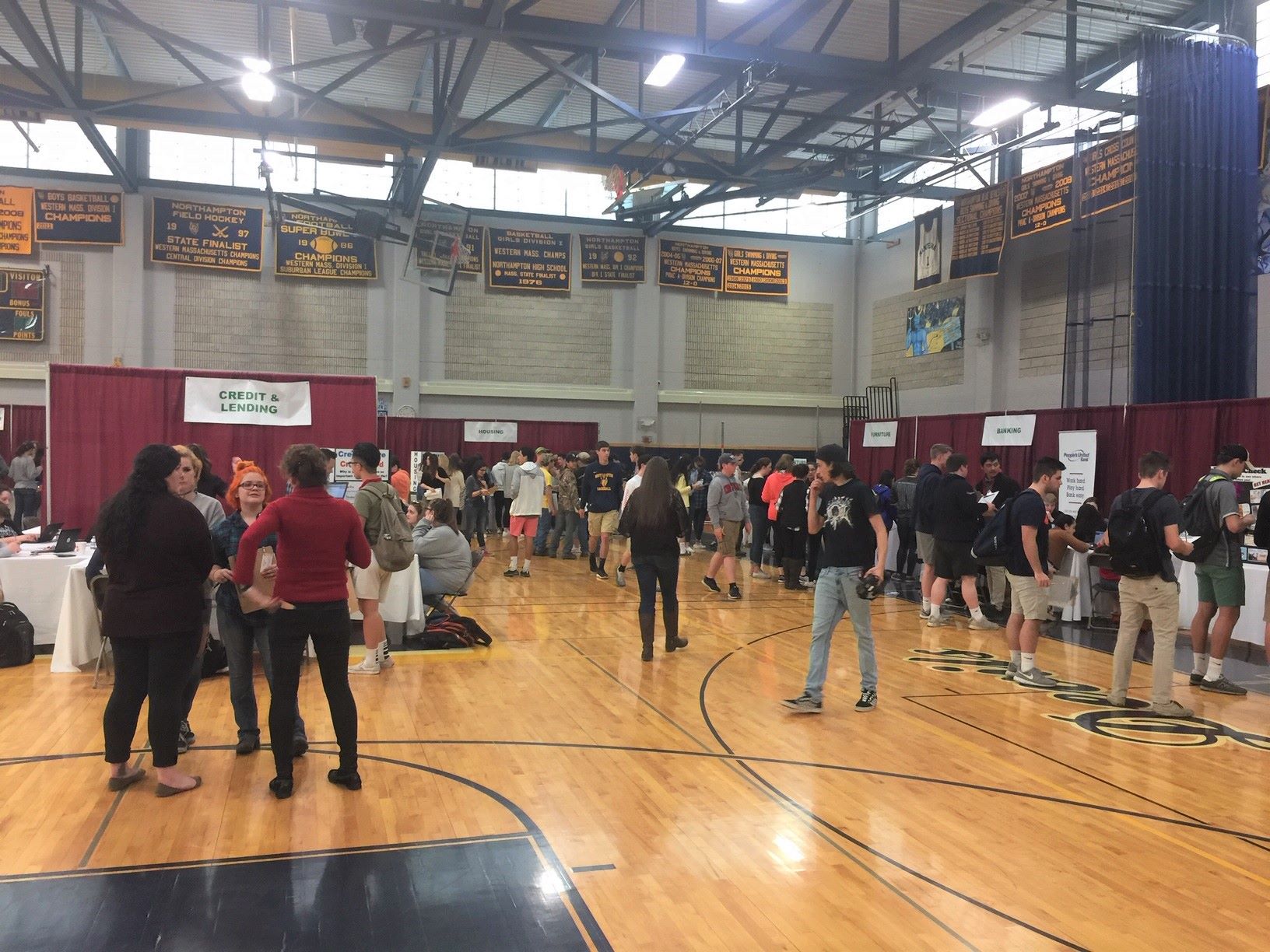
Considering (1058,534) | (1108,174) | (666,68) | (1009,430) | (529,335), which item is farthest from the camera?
(529,335)

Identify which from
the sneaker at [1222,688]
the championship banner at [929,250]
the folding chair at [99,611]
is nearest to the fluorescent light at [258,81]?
the folding chair at [99,611]

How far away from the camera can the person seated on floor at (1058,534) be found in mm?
8078

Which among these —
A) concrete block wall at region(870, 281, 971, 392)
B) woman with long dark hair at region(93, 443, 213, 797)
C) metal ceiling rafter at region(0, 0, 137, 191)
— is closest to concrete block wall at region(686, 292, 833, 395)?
concrete block wall at region(870, 281, 971, 392)

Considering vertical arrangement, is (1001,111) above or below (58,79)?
above

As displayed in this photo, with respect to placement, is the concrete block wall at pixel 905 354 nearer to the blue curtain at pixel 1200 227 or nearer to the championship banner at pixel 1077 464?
the championship banner at pixel 1077 464

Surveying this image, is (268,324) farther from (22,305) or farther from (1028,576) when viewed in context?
(1028,576)

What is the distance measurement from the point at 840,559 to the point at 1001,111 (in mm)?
9624

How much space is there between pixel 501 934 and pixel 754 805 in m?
1.44

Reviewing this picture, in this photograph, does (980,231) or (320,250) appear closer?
(980,231)

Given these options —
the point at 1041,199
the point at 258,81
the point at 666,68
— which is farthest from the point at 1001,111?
the point at 258,81

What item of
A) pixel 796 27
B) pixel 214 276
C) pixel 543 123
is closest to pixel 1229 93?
pixel 796 27

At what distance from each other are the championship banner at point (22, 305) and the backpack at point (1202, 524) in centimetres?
1679

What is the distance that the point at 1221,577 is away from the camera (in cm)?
619

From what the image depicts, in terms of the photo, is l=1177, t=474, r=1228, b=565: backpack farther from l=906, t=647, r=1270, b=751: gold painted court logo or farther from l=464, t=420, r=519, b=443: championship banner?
l=464, t=420, r=519, b=443: championship banner
